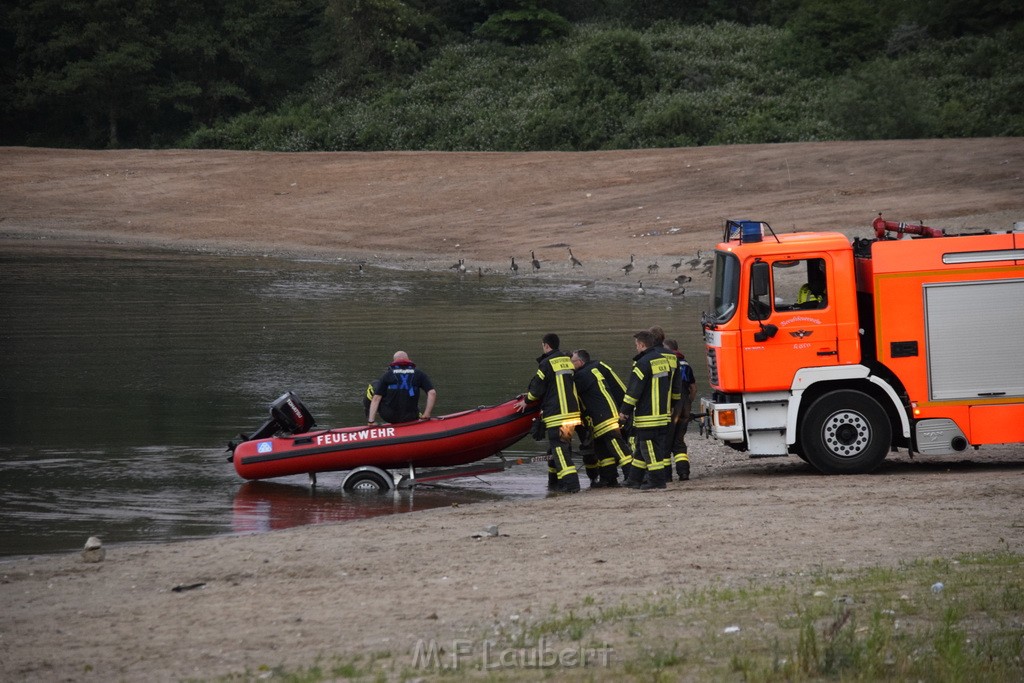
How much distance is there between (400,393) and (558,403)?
1846 millimetres

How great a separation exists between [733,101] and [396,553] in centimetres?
4103

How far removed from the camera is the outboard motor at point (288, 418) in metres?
13.6

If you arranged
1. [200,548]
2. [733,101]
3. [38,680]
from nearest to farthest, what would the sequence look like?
[38,680] < [200,548] < [733,101]

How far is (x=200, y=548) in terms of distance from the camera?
1043cm

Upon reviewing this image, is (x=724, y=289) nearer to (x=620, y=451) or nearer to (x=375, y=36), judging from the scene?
(x=620, y=451)

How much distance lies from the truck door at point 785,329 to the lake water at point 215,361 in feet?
8.70

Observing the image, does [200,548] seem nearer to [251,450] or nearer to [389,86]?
[251,450]

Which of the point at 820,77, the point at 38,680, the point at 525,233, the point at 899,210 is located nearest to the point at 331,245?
the point at 525,233

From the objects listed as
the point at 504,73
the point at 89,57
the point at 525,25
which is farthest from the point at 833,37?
the point at 89,57

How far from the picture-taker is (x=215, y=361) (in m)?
21.4

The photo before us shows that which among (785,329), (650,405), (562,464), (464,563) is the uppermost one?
(785,329)

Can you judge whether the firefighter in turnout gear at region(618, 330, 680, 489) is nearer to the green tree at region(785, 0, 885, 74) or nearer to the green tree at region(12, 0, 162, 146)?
the green tree at region(785, 0, 885, 74)

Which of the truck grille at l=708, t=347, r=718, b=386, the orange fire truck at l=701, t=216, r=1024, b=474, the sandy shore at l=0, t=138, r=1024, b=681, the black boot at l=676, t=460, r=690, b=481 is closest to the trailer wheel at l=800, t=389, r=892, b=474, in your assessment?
the orange fire truck at l=701, t=216, r=1024, b=474

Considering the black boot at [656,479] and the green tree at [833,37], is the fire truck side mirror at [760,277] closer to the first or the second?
the black boot at [656,479]
